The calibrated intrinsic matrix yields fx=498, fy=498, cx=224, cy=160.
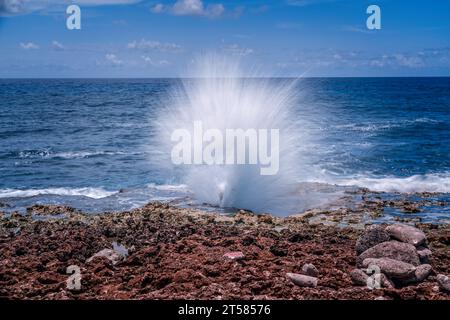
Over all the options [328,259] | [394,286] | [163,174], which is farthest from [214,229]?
[163,174]

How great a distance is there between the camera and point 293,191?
19391 mm

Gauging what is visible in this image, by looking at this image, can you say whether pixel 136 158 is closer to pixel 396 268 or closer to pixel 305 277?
pixel 305 277

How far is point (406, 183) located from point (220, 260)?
14.5m

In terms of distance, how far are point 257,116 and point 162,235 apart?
8.11 m

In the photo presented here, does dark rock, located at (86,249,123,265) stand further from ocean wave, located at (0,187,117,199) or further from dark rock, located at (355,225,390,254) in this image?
ocean wave, located at (0,187,117,199)

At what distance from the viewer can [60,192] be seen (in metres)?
20.1

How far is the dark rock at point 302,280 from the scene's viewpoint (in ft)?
28.1

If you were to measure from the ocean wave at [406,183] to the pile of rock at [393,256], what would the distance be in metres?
10.2

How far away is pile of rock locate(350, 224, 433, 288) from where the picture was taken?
871 cm

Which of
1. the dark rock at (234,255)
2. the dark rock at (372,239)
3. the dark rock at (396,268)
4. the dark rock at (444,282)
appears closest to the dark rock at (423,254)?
the dark rock at (372,239)

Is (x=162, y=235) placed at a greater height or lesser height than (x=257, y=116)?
lesser

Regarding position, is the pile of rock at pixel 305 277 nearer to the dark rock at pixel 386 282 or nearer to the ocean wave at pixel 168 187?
the dark rock at pixel 386 282

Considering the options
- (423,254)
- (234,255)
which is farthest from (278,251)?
(423,254)
